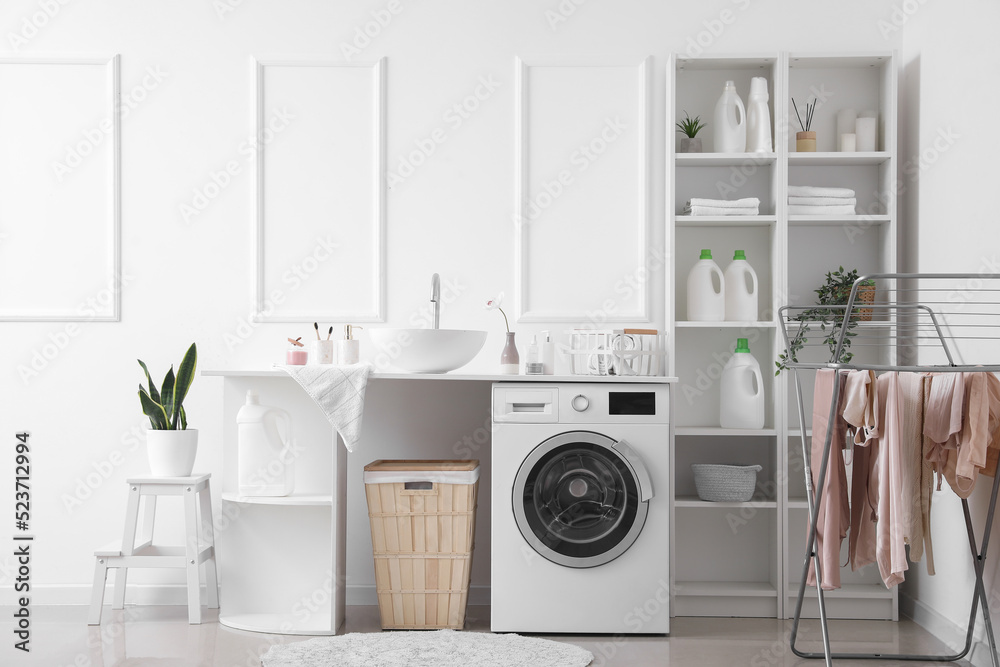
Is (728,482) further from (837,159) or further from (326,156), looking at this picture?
(326,156)

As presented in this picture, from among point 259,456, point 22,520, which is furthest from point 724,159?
point 22,520

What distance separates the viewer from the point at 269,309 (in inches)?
129

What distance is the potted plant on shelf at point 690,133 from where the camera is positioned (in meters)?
3.20

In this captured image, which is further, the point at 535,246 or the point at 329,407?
the point at 535,246

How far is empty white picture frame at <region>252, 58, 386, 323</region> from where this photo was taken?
327 cm

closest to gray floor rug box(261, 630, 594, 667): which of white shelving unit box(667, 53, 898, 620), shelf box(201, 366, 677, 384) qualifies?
white shelving unit box(667, 53, 898, 620)

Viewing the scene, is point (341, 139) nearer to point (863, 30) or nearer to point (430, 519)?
point (430, 519)

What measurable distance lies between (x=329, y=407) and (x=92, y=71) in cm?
185

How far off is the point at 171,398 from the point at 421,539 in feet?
3.65

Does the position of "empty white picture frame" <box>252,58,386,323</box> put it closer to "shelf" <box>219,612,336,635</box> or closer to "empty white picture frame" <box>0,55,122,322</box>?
"empty white picture frame" <box>0,55,122,322</box>

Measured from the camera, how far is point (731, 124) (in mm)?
3154

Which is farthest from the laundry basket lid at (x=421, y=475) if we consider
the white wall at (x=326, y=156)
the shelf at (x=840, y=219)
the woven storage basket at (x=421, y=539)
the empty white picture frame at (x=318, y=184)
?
the shelf at (x=840, y=219)

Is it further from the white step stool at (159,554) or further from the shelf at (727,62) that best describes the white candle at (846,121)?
the white step stool at (159,554)

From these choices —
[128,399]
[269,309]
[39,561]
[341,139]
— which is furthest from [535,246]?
[39,561]
